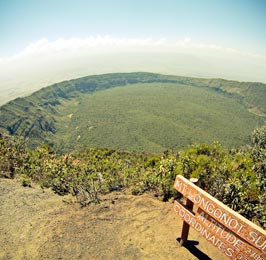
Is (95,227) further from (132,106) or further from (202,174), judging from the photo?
(132,106)

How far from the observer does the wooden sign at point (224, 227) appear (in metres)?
5.34

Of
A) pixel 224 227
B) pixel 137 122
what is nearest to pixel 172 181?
pixel 224 227

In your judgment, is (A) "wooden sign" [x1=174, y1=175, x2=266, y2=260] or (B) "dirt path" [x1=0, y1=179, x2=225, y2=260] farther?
(B) "dirt path" [x1=0, y1=179, x2=225, y2=260]

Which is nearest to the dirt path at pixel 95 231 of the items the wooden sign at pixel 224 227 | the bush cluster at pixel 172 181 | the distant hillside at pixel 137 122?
the bush cluster at pixel 172 181

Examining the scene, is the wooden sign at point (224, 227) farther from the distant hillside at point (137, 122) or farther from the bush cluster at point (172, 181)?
the distant hillside at point (137, 122)

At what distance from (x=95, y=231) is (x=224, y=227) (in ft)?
16.3

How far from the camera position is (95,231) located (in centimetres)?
898

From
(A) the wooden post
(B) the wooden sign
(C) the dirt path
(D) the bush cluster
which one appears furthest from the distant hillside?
(B) the wooden sign

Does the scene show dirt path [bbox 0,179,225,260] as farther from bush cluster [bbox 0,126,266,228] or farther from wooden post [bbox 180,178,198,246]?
bush cluster [bbox 0,126,266,228]

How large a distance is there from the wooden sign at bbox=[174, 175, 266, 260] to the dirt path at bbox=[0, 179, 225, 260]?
1614 mm

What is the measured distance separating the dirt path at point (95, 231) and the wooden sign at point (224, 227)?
1.61 m

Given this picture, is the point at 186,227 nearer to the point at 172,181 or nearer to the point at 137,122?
the point at 172,181

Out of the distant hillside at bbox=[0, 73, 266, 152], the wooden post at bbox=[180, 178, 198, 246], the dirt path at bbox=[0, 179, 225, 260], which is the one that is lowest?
the distant hillside at bbox=[0, 73, 266, 152]

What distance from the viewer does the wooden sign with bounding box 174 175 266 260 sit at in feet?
17.5
